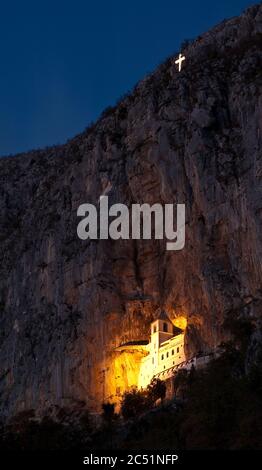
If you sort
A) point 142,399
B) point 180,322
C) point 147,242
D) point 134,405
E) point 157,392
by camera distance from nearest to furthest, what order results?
point 134,405, point 142,399, point 157,392, point 180,322, point 147,242

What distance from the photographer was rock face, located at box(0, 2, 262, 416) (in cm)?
8400

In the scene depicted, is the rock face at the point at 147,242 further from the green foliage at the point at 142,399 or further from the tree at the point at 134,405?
the tree at the point at 134,405

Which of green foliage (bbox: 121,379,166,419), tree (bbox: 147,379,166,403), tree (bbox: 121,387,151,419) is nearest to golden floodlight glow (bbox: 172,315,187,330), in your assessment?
green foliage (bbox: 121,379,166,419)

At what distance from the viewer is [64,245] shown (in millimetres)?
100250

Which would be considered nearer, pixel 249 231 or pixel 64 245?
pixel 249 231

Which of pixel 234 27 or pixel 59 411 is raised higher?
pixel 234 27

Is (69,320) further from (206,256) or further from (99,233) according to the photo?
(206,256)

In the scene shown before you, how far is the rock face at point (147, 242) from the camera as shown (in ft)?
276

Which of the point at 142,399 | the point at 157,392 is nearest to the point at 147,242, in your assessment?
the point at 157,392

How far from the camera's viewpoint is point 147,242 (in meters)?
94.8

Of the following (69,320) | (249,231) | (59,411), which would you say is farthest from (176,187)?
(59,411)

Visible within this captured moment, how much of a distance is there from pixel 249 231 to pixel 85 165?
26864mm

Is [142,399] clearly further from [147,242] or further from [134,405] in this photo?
[147,242]

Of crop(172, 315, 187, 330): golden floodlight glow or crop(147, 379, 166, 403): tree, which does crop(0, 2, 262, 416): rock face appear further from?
crop(147, 379, 166, 403): tree
